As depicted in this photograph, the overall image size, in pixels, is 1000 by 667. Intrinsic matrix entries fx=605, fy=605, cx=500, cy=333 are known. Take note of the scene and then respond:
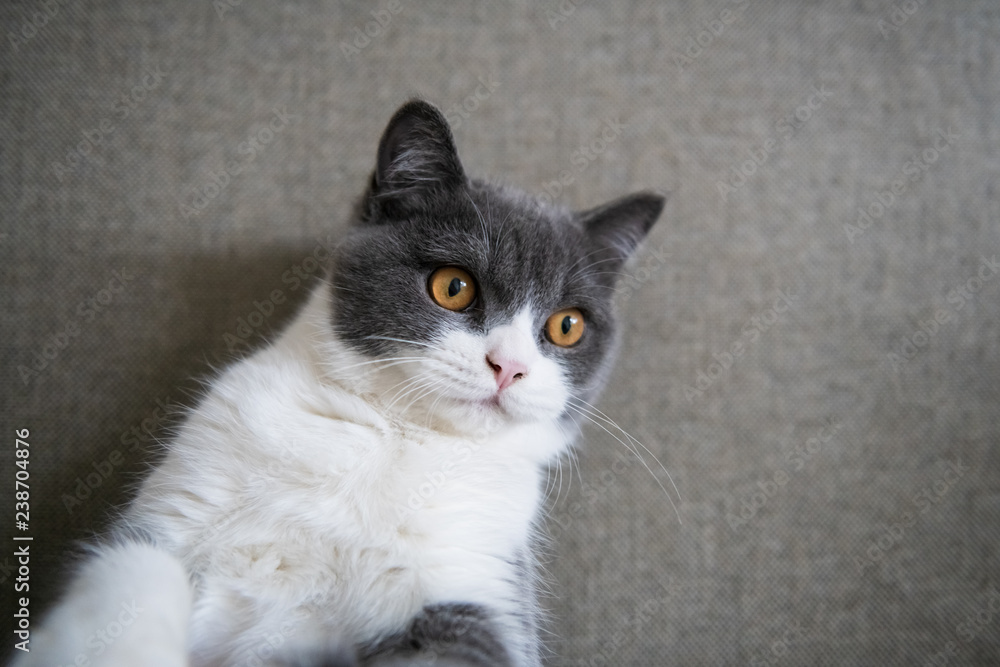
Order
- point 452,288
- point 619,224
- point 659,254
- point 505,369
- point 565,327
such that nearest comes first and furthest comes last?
1. point 505,369
2. point 452,288
3. point 565,327
4. point 619,224
5. point 659,254

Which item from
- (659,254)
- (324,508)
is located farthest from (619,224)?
(324,508)

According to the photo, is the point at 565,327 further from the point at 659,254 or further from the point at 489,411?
the point at 659,254

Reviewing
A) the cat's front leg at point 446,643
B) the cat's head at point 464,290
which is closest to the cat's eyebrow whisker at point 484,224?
the cat's head at point 464,290

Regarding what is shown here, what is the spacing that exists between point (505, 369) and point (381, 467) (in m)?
0.34

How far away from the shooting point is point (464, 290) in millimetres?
1312

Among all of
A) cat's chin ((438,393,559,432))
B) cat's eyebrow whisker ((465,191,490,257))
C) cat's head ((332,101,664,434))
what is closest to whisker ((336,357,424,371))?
cat's head ((332,101,664,434))

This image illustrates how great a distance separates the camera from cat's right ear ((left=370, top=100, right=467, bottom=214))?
4.54 ft

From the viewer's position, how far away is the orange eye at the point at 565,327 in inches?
55.2

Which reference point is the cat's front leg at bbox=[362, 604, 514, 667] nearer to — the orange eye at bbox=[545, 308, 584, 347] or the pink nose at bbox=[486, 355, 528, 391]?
the pink nose at bbox=[486, 355, 528, 391]

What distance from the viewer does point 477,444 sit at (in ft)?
4.42

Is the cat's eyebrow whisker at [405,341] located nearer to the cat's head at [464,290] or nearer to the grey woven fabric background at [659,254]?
the cat's head at [464,290]

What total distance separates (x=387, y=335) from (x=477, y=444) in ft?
1.04

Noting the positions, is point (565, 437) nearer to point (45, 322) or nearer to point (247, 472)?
point (247, 472)

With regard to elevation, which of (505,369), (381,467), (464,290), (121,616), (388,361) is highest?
(464,290)
